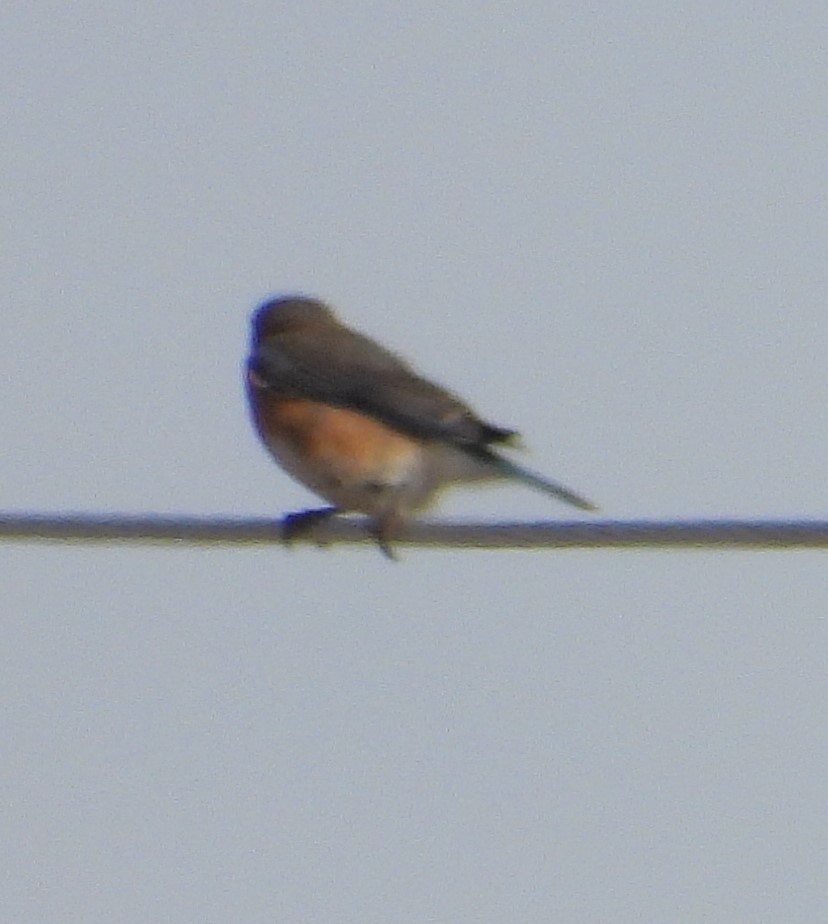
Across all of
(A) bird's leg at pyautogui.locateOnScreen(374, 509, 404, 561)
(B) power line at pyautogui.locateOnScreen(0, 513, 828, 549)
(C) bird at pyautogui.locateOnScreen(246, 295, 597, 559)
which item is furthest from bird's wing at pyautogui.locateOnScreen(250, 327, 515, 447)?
(B) power line at pyautogui.locateOnScreen(0, 513, 828, 549)

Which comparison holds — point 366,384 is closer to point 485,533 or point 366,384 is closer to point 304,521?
point 304,521

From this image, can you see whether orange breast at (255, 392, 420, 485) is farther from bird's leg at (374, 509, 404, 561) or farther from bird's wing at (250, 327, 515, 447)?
bird's leg at (374, 509, 404, 561)

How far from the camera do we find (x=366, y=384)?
1153 centimetres

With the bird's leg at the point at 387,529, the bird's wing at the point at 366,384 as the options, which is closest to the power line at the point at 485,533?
the bird's leg at the point at 387,529

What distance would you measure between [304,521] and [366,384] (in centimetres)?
130

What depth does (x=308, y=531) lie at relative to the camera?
10.1 metres

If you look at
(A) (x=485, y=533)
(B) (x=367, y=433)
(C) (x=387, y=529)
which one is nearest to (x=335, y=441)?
(B) (x=367, y=433)

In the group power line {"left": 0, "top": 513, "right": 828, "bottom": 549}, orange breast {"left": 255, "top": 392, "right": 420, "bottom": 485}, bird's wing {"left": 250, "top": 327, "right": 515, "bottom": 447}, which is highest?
bird's wing {"left": 250, "top": 327, "right": 515, "bottom": 447}

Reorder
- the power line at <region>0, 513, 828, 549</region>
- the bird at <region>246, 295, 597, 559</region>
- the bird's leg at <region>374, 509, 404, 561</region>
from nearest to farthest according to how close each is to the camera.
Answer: the power line at <region>0, 513, 828, 549</region> → the bird's leg at <region>374, 509, 404, 561</region> → the bird at <region>246, 295, 597, 559</region>

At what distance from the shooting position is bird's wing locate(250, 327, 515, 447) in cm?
1078

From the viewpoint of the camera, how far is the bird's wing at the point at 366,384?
35.4 ft

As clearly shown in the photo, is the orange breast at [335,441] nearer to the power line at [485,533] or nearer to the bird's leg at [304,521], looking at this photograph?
the bird's leg at [304,521]

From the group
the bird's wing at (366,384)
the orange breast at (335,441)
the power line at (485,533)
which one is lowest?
the power line at (485,533)

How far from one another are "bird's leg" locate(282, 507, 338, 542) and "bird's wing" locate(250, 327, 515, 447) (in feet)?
1.65
